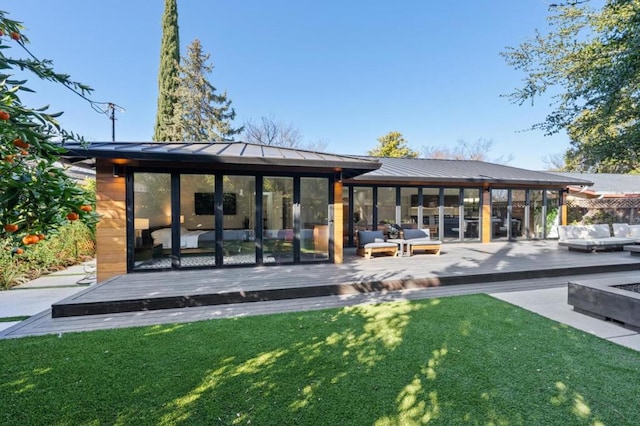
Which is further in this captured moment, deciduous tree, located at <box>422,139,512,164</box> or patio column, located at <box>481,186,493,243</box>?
deciduous tree, located at <box>422,139,512,164</box>

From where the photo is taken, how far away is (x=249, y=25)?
1631 cm

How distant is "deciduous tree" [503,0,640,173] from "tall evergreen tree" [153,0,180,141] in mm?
19833

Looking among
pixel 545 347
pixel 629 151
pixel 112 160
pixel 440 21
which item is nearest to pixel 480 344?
pixel 545 347

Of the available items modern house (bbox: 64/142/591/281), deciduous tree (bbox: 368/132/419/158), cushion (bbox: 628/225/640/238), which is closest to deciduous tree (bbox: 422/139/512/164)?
deciduous tree (bbox: 368/132/419/158)

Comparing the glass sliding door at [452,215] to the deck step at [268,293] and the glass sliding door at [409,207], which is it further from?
the deck step at [268,293]

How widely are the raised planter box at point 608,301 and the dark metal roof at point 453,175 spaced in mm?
5865

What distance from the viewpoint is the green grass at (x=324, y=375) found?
222cm

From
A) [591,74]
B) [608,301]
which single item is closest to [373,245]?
[608,301]

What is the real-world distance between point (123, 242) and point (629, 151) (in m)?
8.85

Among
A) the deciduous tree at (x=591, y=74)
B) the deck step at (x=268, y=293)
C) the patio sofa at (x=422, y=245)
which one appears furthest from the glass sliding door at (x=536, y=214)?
the deciduous tree at (x=591, y=74)

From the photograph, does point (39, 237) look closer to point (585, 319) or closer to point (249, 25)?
point (585, 319)

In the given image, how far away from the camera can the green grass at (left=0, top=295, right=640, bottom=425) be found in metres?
2.22

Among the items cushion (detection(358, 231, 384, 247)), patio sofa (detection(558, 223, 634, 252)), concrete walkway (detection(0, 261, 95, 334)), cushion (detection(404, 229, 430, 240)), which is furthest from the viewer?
cushion (detection(404, 229, 430, 240))

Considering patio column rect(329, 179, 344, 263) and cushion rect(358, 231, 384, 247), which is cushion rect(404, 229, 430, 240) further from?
patio column rect(329, 179, 344, 263)
